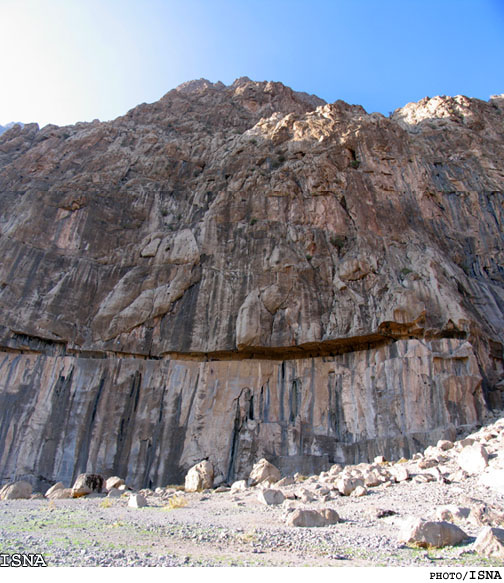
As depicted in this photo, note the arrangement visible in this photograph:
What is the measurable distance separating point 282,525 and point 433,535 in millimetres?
2848

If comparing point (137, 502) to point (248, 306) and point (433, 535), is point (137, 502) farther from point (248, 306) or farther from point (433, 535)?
point (248, 306)

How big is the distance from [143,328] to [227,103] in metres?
34.0

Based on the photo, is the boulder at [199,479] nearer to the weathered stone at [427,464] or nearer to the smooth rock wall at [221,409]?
the smooth rock wall at [221,409]

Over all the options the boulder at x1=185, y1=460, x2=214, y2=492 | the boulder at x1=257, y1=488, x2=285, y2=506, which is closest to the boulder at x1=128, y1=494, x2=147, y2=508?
the boulder at x1=257, y1=488, x2=285, y2=506

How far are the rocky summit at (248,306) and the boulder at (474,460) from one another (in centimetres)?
585

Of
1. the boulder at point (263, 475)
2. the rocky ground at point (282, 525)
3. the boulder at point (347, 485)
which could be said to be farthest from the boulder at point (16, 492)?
the boulder at point (347, 485)

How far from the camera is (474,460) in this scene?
11703 mm

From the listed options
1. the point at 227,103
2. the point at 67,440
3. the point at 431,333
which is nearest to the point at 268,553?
the point at 431,333

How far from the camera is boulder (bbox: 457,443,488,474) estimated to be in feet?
37.3

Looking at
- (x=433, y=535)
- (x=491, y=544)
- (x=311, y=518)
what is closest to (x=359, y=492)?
(x=311, y=518)

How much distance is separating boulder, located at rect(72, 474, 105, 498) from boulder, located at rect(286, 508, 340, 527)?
31.7 feet

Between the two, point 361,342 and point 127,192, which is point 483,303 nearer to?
point 361,342

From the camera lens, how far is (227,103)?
49656mm

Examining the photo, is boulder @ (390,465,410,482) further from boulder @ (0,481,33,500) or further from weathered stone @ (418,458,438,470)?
boulder @ (0,481,33,500)
